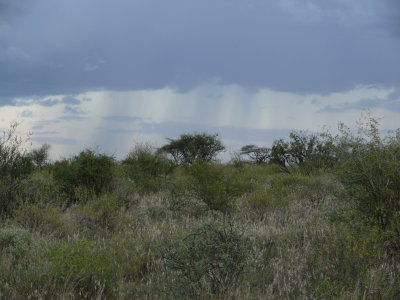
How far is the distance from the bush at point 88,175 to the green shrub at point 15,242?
18.5ft

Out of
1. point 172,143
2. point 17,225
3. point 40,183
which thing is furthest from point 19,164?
point 172,143

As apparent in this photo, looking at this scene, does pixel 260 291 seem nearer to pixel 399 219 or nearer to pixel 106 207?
pixel 399 219

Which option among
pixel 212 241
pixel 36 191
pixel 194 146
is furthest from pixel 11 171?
pixel 194 146

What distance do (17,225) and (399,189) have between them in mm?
6711

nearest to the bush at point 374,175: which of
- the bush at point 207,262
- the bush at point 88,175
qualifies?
the bush at point 207,262

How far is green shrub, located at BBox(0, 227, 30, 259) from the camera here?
645 centimetres

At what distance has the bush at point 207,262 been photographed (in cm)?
481

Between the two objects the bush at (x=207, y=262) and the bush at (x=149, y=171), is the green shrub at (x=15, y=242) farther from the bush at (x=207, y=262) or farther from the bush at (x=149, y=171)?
the bush at (x=149, y=171)

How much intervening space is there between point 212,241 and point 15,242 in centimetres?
335

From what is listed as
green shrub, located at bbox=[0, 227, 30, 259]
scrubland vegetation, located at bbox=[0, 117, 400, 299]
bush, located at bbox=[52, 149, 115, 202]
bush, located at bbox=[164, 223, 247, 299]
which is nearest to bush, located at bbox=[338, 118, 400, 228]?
scrubland vegetation, located at bbox=[0, 117, 400, 299]

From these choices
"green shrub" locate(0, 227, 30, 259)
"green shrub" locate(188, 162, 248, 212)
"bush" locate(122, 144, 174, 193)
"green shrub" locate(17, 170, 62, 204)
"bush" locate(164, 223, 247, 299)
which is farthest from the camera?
"bush" locate(122, 144, 174, 193)

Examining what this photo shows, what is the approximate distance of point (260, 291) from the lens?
5.25 meters

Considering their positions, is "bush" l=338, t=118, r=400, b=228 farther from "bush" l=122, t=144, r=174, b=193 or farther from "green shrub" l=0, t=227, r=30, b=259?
"bush" l=122, t=144, r=174, b=193

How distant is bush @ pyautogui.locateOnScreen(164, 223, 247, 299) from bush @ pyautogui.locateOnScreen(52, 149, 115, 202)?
831 cm
